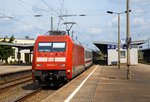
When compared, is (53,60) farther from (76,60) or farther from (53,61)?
(76,60)

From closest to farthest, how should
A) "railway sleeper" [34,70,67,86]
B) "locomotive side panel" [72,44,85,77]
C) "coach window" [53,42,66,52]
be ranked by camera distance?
"railway sleeper" [34,70,67,86] → "coach window" [53,42,66,52] → "locomotive side panel" [72,44,85,77]

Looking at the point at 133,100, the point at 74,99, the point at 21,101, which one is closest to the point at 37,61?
the point at 21,101

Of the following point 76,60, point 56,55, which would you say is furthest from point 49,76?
point 76,60

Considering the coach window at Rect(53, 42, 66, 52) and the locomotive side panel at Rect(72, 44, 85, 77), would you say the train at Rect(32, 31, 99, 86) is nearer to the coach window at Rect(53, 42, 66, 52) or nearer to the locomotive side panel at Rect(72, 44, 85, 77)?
the coach window at Rect(53, 42, 66, 52)

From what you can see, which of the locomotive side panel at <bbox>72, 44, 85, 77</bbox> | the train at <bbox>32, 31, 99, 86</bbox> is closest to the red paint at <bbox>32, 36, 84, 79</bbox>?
the train at <bbox>32, 31, 99, 86</bbox>

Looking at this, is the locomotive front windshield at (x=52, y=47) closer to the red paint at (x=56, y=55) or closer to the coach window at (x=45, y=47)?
the coach window at (x=45, y=47)

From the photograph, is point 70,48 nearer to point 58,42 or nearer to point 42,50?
point 58,42

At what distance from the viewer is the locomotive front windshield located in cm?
1273

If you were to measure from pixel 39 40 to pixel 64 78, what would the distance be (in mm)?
2719

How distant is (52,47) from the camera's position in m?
12.8

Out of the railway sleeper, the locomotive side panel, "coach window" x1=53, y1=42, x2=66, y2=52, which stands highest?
"coach window" x1=53, y1=42, x2=66, y2=52

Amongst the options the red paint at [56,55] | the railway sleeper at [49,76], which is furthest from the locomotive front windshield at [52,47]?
the railway sleeper at [49,76]

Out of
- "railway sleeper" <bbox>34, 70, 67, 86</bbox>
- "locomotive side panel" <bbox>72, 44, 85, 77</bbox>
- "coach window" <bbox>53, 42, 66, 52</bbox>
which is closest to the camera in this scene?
"railway sleeper" <bbox>34, 70, 67, 86</bbox>

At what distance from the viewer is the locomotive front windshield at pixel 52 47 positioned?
12.7 meters
